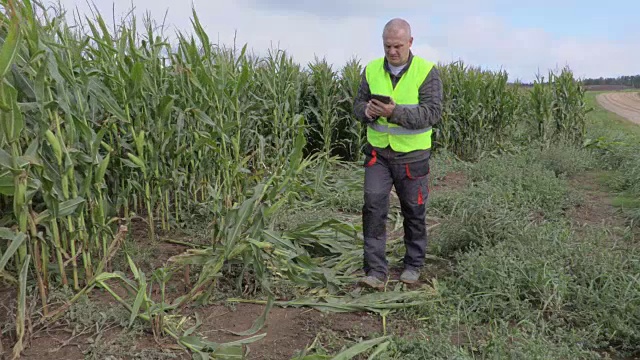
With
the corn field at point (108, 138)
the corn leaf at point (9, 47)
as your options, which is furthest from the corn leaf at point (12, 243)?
the corn leaf at point (9, 47)

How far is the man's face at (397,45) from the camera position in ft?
12.3

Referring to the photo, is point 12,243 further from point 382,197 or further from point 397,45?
point 397,45

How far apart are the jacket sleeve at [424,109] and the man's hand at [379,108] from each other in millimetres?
35

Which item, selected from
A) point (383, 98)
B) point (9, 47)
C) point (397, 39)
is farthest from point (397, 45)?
point (9, 47)

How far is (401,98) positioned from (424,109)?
192 millimetres

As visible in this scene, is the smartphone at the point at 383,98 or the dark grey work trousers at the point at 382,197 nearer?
the smartphone at the point at 383,98

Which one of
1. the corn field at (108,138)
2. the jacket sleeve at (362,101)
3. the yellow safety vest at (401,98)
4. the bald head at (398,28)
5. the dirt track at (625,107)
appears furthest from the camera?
the dirt track at (625,107)

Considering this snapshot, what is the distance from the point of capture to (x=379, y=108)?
3799mm

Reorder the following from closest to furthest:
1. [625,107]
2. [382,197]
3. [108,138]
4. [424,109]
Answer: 1. [424,109]
2. [382,197]
3. [108,138]
4. [625,107]

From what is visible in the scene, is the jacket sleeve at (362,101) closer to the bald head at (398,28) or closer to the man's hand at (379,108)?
the man's hand at (379,108)

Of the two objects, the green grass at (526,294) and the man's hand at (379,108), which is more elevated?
the man's hand at (379,108)

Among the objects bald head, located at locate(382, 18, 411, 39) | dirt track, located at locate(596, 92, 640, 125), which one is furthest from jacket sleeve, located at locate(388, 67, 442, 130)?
dirt track, located at locate(596, 92, 640, 125)

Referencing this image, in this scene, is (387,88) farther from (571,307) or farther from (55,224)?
(55,224)

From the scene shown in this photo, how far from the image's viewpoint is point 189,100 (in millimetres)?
4902
